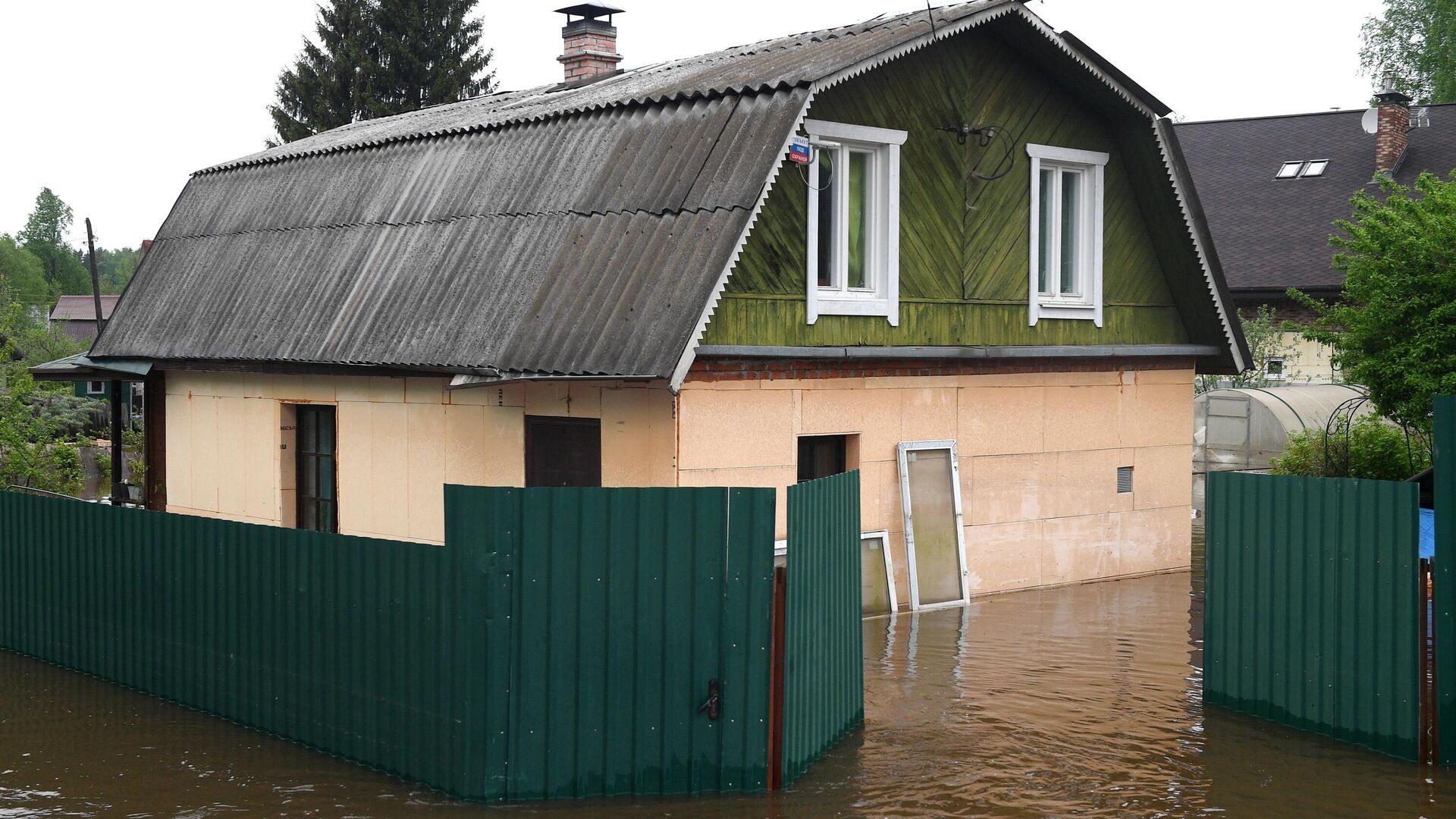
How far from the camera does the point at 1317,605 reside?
32.6 feet

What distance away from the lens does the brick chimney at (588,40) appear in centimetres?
2150

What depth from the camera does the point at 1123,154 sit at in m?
17.0

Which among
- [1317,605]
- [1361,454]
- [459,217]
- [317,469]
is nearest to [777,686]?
[1317,605]

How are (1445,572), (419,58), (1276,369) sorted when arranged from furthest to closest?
1. (419,58)
2. (1276,369)
3. (1445,572)

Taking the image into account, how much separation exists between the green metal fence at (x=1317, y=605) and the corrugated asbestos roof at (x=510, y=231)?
15.3ft

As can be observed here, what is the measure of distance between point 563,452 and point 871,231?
3750 millimetres

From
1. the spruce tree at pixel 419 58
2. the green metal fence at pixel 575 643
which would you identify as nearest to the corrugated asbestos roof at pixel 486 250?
the green metal fence at pixel 575 643

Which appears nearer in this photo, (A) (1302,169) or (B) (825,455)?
(B) (825,455)

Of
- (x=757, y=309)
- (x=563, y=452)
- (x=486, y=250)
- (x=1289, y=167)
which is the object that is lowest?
(x=563, y=452)

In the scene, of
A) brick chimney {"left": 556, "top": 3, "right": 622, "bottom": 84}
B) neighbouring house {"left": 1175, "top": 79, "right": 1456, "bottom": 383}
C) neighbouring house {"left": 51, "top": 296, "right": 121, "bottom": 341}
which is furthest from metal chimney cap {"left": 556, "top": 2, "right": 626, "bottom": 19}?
neighbouring house {"left": 51, "top": 296, "right": 121, "bottom": 341}

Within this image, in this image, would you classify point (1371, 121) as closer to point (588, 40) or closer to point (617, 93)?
point (588, 40)

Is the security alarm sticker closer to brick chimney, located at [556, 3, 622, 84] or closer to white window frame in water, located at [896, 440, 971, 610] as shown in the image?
white window frame in water, located at [896, 440, 971, 610]

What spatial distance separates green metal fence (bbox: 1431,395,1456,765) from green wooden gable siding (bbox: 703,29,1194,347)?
617 cm

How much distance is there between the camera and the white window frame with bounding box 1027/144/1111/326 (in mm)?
16391
